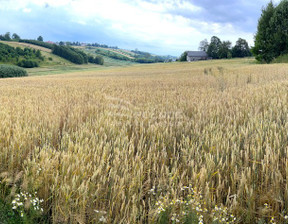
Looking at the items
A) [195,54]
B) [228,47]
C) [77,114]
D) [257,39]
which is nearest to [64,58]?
[195,54]

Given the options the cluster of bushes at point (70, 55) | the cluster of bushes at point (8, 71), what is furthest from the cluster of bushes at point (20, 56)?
the cluster of bushes at point (8, 71)

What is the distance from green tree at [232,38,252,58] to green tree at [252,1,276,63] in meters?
38.1

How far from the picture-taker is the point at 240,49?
2972 inches

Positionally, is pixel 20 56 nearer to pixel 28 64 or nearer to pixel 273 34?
pixel 28 64

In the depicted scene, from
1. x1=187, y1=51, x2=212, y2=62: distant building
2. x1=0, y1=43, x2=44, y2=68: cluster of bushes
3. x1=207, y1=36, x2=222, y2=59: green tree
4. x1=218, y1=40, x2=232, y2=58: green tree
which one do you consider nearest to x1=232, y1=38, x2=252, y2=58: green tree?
x1=218, y1=40, x2=232, y2=58: green tree

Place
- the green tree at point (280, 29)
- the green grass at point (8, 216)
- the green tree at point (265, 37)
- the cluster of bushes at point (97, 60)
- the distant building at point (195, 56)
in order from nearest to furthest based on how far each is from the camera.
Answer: the green grass at point (8, 216) → the green tree at point (280, 29) → the green tree at point (265, 37) → the distant building at point (195, 56) → the cluster of bushes at point (97, 60)

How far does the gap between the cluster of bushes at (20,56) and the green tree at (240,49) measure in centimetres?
7167

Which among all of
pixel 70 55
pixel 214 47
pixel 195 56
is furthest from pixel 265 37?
pixel 70 55

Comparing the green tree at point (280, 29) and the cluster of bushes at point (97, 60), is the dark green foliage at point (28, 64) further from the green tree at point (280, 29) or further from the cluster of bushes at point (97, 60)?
the green tree at point (280, 29)

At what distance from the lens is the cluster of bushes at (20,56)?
85.9 metres

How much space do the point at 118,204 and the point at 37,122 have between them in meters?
2.15

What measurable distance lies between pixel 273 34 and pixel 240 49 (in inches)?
1685

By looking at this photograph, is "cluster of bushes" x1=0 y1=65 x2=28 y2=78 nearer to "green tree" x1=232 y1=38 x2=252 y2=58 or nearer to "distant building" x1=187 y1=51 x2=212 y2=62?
"green tree" x1=232 y1=38 x2=252 y2=58

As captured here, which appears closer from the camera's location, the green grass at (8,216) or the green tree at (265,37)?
the green grass at (8,216)
